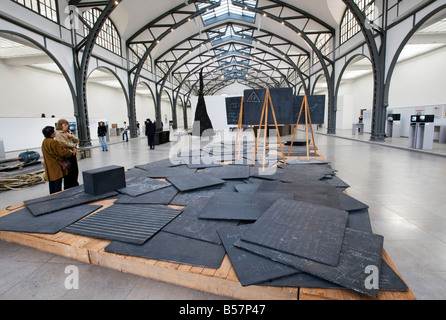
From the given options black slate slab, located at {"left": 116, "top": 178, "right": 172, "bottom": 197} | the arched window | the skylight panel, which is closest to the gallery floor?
black slate slab, located at {"left": 116, "top": 178, "right": 172, "bottom": 197}

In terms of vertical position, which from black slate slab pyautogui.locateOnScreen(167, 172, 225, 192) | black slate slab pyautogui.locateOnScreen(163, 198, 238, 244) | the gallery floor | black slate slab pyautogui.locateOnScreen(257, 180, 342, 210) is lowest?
A: the gallery floor

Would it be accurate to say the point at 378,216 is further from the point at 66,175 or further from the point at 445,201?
the point at 66,175

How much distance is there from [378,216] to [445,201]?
4.77ft

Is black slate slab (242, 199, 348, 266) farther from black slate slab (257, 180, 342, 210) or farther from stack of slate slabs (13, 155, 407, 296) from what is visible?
black slate slab (257, 180, 342, 210)

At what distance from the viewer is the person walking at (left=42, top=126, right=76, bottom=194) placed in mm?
3537

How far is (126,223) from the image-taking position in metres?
2.51

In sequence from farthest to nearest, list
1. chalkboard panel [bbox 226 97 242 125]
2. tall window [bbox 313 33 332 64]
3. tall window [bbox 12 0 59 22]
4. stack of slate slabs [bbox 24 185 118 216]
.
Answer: tall window [bbox 313 33 332 64] < tall window [bbox 12 0 59 22] < chalkboard panel [bbox 226 97 242 125] < stack of slate slabs [bbox 24 185 118 216]

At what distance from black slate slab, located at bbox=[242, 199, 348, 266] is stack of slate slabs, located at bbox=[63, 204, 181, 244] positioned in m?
0.97

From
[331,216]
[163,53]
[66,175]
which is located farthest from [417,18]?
[163,53]

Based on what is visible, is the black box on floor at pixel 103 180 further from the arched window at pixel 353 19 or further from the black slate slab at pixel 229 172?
the arched window at pixel 353 19

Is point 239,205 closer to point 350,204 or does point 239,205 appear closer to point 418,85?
point 350,204

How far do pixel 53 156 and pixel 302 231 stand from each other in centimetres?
373

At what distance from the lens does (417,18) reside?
8805mm

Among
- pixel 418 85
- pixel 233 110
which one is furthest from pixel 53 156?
pixel 418 85
